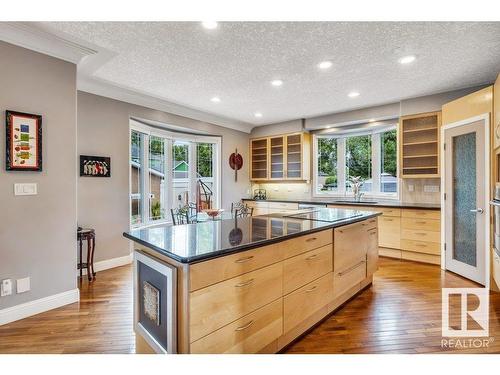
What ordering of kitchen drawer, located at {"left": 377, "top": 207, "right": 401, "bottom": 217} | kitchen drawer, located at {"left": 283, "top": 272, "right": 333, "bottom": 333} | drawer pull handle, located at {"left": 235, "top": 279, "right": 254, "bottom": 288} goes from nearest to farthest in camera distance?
drawer pull handle, located at {"left": 235, "top": 279, "right": 254, "bottom": 288} < kitchen drawer, located at {"left": 283, "top": 272, "right": 333, "bottom": 333} < kitchen drawer, located at {"left": 377, "top": 207, "right": 401, "bottom": 217}

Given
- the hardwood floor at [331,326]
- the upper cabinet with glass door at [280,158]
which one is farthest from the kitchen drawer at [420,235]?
the upper cabinet with glass door at [280,158]

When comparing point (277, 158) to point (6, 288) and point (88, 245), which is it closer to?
point (88, 245)

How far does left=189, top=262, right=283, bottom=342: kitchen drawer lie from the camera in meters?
1.42

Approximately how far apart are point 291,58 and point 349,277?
233 centimetres

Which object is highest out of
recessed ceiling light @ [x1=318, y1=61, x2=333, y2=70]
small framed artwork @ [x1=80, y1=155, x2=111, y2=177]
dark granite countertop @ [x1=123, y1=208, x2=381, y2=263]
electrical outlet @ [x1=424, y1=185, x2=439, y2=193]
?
recessed ceiling light @ [x1=318, y1=61, x2=333, y2=70]

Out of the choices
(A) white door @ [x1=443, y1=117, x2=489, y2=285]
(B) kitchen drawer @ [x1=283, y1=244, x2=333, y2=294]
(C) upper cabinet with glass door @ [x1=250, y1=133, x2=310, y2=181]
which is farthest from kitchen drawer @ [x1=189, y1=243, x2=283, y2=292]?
(C) upper cabinet with glass door @ [x1=250, y1=133, x2=310, y2=181]

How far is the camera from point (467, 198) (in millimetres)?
3506

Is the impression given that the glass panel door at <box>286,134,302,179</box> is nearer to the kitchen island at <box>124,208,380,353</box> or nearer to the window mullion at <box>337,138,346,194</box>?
the window mullion at <box>337,138,346,194</box>

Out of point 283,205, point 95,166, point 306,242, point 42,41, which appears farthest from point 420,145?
point 42,41

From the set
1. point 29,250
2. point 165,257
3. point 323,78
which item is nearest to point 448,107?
point 323,78

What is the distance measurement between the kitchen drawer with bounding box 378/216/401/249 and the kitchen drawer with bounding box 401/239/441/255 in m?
0.10

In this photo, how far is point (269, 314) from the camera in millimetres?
1809
